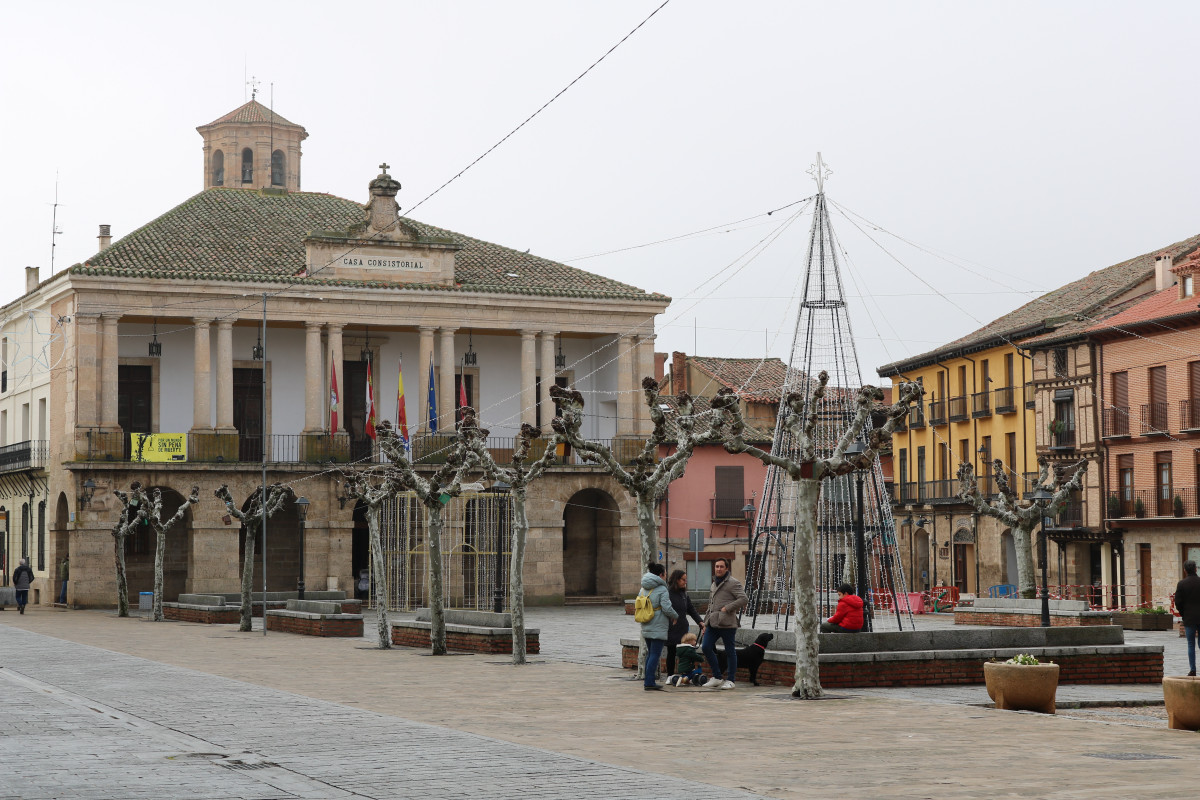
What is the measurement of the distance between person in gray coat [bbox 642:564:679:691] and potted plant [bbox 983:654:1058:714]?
4072 mm

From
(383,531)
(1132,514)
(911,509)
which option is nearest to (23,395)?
(383,531)

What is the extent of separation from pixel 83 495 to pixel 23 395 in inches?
347

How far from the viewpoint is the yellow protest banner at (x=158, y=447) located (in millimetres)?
44938

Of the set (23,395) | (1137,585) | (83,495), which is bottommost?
(1137,585)

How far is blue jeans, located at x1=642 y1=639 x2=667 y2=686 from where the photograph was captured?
18.0 metres

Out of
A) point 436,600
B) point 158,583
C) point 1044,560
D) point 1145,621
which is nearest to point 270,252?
point 158,583

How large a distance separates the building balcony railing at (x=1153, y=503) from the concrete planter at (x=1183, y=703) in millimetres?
28300

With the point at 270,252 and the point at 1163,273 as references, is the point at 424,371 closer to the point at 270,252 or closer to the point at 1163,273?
the point at 270,252

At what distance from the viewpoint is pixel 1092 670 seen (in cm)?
1911

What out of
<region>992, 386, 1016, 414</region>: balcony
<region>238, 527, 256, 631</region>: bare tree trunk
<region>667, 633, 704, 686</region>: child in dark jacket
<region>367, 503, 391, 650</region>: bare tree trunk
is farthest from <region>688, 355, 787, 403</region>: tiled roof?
<region>667, 633, 704, 686</region>: child in dark jacket

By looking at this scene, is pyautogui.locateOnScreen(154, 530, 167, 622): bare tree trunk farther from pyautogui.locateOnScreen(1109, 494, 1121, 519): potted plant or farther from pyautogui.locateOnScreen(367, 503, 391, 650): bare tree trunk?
pyautogui.locateOnScreen(1109, 494, 1121, 519): potted plant

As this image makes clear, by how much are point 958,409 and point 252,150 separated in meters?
28.1

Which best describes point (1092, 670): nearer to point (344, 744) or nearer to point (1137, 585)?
point (344, 744)

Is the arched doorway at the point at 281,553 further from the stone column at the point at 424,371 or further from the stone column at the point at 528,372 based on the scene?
the stone column at the point at 528,372
